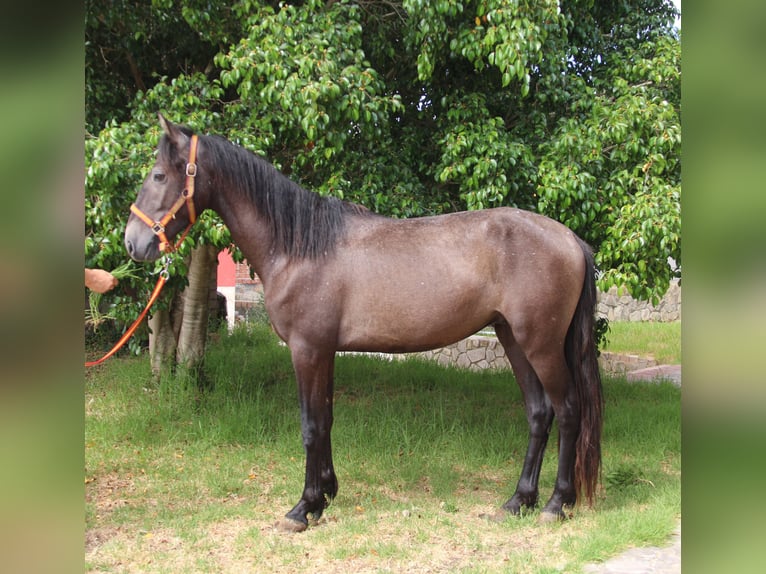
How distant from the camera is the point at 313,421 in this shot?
3.88 metres

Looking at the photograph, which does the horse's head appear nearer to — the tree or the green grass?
the tree

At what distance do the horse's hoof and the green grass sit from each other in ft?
25.6

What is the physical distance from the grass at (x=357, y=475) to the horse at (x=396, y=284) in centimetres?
36

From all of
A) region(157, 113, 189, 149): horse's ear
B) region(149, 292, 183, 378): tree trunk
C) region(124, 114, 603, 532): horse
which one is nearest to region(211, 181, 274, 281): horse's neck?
region(124, 114, 603, 532): horse

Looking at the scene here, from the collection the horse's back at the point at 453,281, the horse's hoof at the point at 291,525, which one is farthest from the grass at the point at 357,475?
the horse's back at the point at 453,281

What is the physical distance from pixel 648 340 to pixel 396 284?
9.67 m

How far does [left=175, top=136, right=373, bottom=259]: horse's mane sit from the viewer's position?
12.6 feet

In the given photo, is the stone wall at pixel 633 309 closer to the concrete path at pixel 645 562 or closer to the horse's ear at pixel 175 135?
the concrete path at pixel 645 562

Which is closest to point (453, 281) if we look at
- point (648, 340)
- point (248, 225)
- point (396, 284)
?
point (396, 284)

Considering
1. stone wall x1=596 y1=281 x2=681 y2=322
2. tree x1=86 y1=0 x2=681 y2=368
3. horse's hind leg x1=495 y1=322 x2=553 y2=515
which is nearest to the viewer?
horse's hind leg x1=495 y1=322 x2=553 y2=515

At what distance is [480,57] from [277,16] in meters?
1.60

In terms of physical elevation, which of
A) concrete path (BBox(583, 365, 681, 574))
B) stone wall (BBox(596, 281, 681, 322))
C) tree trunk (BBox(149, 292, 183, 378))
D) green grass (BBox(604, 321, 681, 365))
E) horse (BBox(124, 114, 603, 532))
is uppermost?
horse (BBox(124, 114, 603, 532))
